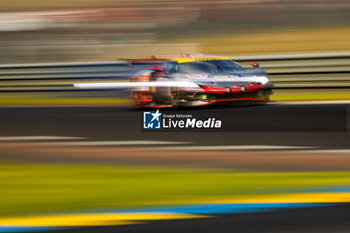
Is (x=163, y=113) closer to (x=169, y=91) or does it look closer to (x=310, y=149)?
(x=169, y=91)

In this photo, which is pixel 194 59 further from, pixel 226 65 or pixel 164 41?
pixel 164 41

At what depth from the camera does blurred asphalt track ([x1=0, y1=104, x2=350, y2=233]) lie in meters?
4.33

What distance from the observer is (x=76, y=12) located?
19375mm

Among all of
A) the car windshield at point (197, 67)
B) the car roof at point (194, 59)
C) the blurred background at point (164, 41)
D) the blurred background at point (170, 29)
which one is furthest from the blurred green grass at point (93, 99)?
the blurred background at point (170, 29)

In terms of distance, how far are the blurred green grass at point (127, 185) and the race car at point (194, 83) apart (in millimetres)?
3442

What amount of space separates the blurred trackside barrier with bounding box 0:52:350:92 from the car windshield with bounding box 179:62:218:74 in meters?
1.58

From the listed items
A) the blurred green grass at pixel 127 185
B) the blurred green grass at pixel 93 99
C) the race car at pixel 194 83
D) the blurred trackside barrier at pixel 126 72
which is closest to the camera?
the blurred green grass at pixel 127 185

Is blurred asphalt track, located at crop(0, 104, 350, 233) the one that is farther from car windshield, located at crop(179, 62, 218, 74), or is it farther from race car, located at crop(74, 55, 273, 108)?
car windshield, located at crop(179, 62, 218, 74)

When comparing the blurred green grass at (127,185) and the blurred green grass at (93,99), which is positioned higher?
the blurred green grass at (127,185)

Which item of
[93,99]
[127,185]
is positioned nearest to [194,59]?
[93,99]

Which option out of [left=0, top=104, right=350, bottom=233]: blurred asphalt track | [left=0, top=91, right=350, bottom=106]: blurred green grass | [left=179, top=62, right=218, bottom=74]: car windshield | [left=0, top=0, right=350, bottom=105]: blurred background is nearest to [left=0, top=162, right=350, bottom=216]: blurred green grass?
[left=0, top=104, right=350, bottom=233]: blurred asphalt track

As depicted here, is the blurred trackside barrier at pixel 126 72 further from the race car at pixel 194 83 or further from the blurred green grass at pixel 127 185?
the blurred green grass at pixel 127 185

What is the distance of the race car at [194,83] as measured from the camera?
9.92m

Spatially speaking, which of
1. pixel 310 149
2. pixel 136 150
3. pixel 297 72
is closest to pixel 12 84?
pixel 297 72
